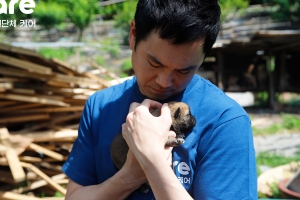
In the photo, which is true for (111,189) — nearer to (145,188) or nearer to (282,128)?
(145,188)

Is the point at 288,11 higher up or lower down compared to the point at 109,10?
higher up

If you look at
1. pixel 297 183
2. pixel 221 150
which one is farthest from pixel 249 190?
pixel 297 183

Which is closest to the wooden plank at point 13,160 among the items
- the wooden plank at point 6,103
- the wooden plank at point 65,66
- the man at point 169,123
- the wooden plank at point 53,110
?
the wooden plank at point 6,103

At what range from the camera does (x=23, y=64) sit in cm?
572

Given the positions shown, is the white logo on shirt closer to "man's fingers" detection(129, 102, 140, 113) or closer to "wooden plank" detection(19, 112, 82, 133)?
"man's fingers" detection(129, 102, 140, 113)

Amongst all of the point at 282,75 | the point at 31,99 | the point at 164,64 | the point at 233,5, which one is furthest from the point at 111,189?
the point at 233,5

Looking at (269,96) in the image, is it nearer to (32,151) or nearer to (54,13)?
(32,151)

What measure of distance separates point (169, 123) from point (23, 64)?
14.3 feet

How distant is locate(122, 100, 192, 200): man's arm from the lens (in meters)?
1.61

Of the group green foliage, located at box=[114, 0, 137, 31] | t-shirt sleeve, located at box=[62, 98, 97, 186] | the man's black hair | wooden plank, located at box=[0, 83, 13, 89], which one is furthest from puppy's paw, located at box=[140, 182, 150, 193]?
green foliage, located at box=[114, 0, 137, 31]

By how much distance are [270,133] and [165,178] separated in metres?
10.8

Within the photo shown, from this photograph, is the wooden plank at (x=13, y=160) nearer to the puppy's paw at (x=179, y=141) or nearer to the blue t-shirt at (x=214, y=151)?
the blue t-shirt at (x=214, y=151)

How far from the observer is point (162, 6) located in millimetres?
1671

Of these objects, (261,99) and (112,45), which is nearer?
(261,99)
